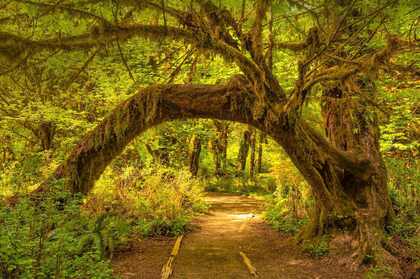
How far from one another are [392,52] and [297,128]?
244 centimetres

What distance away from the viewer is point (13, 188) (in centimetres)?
1252

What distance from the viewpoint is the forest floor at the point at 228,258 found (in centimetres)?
747

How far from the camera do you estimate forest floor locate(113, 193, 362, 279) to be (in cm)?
747

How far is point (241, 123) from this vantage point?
30.9ft

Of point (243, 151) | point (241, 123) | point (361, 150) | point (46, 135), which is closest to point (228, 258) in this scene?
point (241, 123)

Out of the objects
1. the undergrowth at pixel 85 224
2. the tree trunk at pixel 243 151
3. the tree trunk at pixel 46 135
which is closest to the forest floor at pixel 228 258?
the undergrowth at pixel 85 224

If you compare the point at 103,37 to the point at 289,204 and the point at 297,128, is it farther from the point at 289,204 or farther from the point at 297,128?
the point at 289,204

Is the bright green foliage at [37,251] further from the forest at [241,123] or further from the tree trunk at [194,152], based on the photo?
the tree trunk at [194,152]

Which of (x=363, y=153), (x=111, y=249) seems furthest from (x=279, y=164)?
(x=111, y=249)

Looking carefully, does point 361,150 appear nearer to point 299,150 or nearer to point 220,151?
point 299,150

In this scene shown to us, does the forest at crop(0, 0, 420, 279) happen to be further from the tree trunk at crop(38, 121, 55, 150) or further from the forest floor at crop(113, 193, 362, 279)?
the tree trunk at crop(38, 121, 55, 150)

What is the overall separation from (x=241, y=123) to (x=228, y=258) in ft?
9.81

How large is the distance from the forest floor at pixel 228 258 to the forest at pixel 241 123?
0.04 metres

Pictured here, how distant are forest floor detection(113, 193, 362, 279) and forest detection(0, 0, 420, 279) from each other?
4cm
